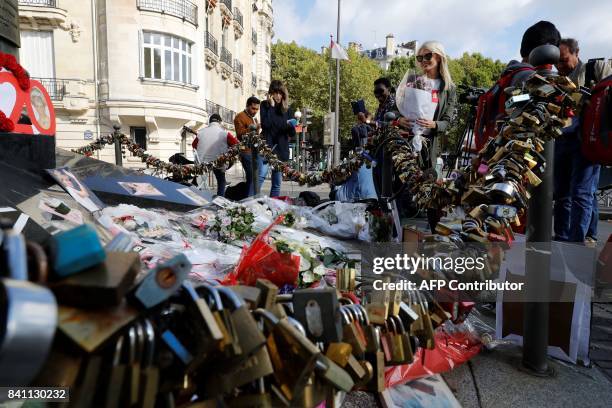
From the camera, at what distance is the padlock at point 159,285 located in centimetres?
82

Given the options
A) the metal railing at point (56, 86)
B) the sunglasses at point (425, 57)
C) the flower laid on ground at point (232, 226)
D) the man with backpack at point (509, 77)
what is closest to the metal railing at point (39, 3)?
the metal railing at point (56, 86)

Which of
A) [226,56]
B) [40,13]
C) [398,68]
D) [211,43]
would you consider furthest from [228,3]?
[398,68]

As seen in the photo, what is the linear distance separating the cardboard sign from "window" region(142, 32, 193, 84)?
721 inches

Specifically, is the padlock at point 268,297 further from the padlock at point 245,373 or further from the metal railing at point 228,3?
the metal railing at point 228,3

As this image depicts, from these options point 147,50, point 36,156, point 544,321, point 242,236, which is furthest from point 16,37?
point 147,50

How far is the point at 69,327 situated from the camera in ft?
2.36

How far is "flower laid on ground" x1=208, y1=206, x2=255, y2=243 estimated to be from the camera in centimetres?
433

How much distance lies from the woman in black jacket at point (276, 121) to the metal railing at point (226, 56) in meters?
26.1

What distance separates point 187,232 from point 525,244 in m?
3.28

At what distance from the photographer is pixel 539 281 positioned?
7.13ft

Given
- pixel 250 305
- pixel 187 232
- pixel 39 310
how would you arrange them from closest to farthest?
pixel 39 310
pixel 250 305
pixel 187 232

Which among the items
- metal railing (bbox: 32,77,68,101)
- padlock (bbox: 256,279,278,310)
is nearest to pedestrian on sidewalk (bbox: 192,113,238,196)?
padlock (bbox: 256,279,278,310)

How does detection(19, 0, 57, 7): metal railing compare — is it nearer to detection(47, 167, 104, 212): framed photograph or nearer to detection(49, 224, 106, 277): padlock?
detection(47, 167, 104, 212): framed photograph

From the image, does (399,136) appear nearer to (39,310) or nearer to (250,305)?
(250,305)
